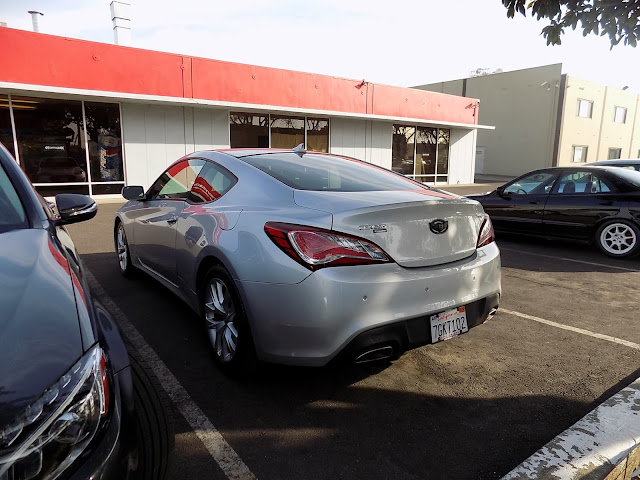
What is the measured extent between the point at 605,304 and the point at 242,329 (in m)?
4.00

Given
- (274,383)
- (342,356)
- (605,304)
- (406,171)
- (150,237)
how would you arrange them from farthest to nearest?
(406,171), (605,304), (150,237), (274,383), (342,356)

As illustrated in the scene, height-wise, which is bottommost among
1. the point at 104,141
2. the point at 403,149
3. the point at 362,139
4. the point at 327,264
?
the point at 327,264

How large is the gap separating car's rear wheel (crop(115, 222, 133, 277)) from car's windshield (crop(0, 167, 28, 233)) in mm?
2585

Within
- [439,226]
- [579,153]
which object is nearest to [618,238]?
[439,226]

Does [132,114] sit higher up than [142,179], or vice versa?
[132,114]

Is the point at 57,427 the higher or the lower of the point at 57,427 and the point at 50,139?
the lower

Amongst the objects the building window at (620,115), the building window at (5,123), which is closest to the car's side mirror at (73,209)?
the building window at (5,123)

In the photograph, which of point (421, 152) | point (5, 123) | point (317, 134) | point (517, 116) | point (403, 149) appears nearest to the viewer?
point (5, 123)

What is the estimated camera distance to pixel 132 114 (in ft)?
45.4

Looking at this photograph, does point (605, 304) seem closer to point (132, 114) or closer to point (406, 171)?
point (132, 114)

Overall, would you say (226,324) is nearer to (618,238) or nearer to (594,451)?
(594,451)

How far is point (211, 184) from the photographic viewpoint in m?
3.56

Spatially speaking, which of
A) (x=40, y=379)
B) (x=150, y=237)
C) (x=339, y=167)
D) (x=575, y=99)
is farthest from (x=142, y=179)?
(x=575, y=99)

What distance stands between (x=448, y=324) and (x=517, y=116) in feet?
108
